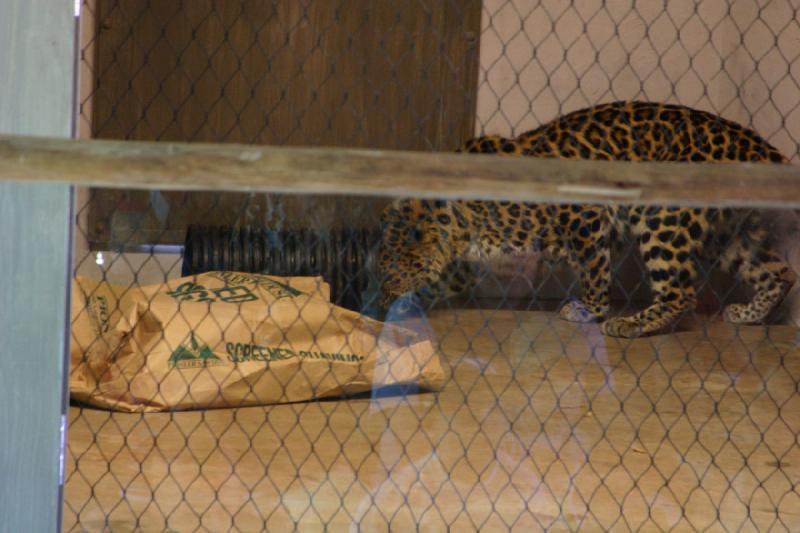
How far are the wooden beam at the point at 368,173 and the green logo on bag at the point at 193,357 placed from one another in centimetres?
158

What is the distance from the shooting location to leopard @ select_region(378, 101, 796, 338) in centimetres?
480

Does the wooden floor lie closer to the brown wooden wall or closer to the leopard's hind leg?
the leopard's hind leg

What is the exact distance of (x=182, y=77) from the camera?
205 inches

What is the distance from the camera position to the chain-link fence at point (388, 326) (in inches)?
112

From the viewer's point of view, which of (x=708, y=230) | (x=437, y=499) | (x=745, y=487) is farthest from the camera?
(x=708, y=230)

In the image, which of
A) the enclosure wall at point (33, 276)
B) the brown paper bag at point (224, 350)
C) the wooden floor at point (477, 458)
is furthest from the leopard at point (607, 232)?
the enclosure wall at point (33, 276)

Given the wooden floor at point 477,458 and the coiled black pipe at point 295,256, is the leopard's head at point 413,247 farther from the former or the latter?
the wooden floor at point 477,458

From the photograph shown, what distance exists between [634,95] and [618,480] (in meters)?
2.93

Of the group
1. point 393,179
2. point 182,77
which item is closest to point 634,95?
point 182,77

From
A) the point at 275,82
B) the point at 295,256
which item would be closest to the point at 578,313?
the point at 295,256

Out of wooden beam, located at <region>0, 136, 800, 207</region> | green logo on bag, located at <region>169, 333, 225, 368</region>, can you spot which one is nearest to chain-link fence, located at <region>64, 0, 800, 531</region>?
green logo on bag, located at <region>169, 333, 225, 368</region>

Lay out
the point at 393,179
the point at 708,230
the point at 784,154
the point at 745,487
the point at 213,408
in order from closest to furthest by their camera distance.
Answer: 1. the point at 393,179
2. the point at 745,487
3. the point at 213,408
4. the point at 708,230
5. the point at 784,154

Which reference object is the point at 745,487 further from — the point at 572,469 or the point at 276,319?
the point at 276,319

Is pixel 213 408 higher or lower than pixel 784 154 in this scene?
lower
